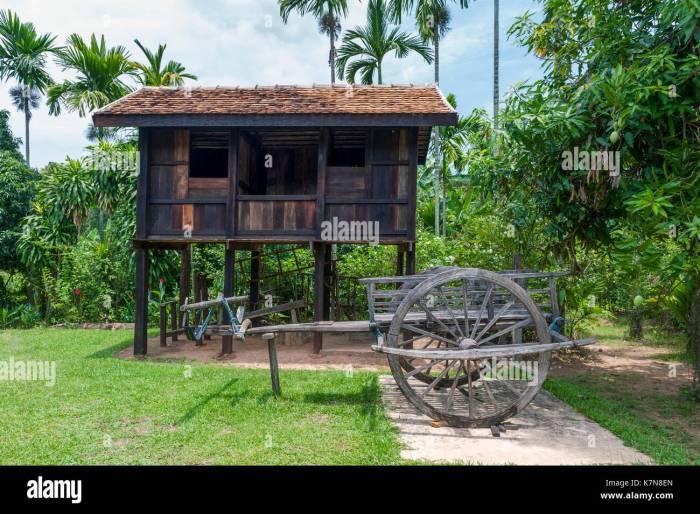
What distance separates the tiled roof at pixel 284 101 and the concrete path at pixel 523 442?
242 inches

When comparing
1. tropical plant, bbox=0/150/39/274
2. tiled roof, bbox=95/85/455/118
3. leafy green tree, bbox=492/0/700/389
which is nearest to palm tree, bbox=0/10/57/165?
Answer: tropical plant, bbox=0/150/39/274

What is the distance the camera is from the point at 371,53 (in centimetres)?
2130

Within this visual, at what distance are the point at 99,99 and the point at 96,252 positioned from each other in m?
5.39

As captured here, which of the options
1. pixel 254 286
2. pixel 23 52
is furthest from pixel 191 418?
pixel 23 52

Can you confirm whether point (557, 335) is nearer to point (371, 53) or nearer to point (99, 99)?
point (99, 99)

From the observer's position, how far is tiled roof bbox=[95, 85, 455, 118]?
988 centimetres

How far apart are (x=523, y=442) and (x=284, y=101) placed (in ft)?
27.4

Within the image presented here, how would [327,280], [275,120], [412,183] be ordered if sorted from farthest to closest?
[327,280], [412,183], [275,120]

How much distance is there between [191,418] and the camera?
5.98 metres

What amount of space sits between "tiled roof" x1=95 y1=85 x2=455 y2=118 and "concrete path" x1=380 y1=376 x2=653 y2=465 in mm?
6153

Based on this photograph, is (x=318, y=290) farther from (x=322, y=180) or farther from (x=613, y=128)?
(x=613, y=128)

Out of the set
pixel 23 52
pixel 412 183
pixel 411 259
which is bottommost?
pixel 411 259
